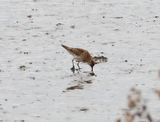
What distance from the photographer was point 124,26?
80.5 feet

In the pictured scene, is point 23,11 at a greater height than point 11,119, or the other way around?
point 23,11

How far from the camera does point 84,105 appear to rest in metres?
14.2

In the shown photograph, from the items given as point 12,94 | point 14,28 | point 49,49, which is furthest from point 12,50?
point 12,94

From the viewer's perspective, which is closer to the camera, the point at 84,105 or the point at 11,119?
the point at 11,119

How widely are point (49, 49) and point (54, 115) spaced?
24.8 ft

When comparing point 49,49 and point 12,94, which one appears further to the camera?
point 49,49

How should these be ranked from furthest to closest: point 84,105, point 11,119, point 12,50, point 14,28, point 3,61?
point 14,28, point 12,50, point 3,61, point 84,105, point 11,119

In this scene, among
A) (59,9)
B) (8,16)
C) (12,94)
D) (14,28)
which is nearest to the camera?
(12,94)

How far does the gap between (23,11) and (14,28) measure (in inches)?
131

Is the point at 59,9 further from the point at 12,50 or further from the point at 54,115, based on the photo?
the point at 54,115

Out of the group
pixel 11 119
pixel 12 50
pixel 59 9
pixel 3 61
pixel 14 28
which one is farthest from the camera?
pixel 59 9

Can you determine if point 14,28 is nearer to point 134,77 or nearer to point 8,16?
point 8,16

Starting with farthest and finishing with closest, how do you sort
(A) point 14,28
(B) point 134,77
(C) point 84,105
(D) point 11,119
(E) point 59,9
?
(E) point 59,9, (A) point 14,28, (B) point 134,77, (C) point 84,105, (D) point 11,119

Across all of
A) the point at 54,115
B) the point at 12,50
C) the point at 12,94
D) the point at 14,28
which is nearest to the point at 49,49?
the point at 12,50
